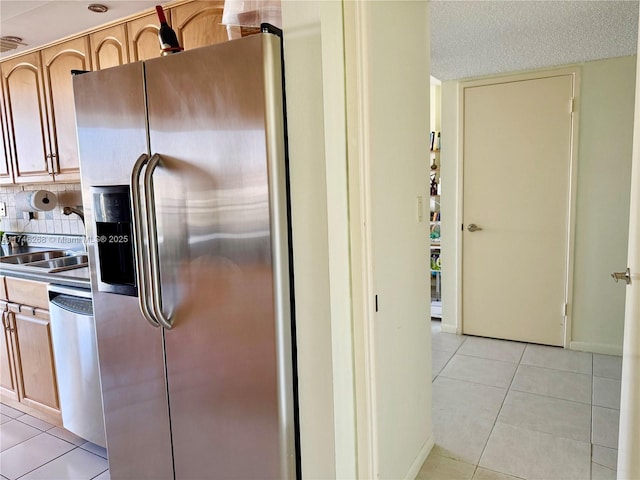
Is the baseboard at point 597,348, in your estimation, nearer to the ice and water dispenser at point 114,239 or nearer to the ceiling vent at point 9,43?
the ice and water dispenser at point 114,239

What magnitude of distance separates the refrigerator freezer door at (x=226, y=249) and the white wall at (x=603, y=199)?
8.99 feet

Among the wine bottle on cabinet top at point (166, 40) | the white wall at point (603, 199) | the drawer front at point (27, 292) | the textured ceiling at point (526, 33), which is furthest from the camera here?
the white wall at point (603, 199)

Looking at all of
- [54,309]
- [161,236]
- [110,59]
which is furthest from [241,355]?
[110,59]

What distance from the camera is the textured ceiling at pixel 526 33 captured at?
2.10 meters

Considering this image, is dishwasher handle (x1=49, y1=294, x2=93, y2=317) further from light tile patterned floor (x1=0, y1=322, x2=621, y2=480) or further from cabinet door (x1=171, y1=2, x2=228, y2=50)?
cabinet door (x1=171, y1=2, x2=228, y2=50)

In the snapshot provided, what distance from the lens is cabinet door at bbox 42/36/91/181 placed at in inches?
95.0

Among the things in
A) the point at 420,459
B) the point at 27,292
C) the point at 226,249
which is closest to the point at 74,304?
the point at 27,292

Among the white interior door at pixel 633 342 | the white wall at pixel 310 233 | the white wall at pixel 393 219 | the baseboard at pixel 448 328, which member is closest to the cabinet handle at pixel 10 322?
the white wall at pixel 310 233

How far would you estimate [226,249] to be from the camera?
4.42 feet

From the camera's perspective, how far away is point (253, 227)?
4.23 ft

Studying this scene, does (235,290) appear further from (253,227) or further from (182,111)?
(182,111)

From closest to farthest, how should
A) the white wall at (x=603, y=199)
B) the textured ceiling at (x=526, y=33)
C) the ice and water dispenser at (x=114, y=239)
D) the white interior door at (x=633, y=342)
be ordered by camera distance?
the white interior door at (x=633, y=342)
the ice and water dispenser at (x=114, y=239)
the textured ceiling at (x=526, y=33)
the white wall at (x=603, y=199)

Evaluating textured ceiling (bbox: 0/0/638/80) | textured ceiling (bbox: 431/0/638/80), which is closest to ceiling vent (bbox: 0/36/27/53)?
textured ceiling (bbox: 0/0/638/80)

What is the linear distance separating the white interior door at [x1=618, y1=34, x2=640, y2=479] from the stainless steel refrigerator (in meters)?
1.07
